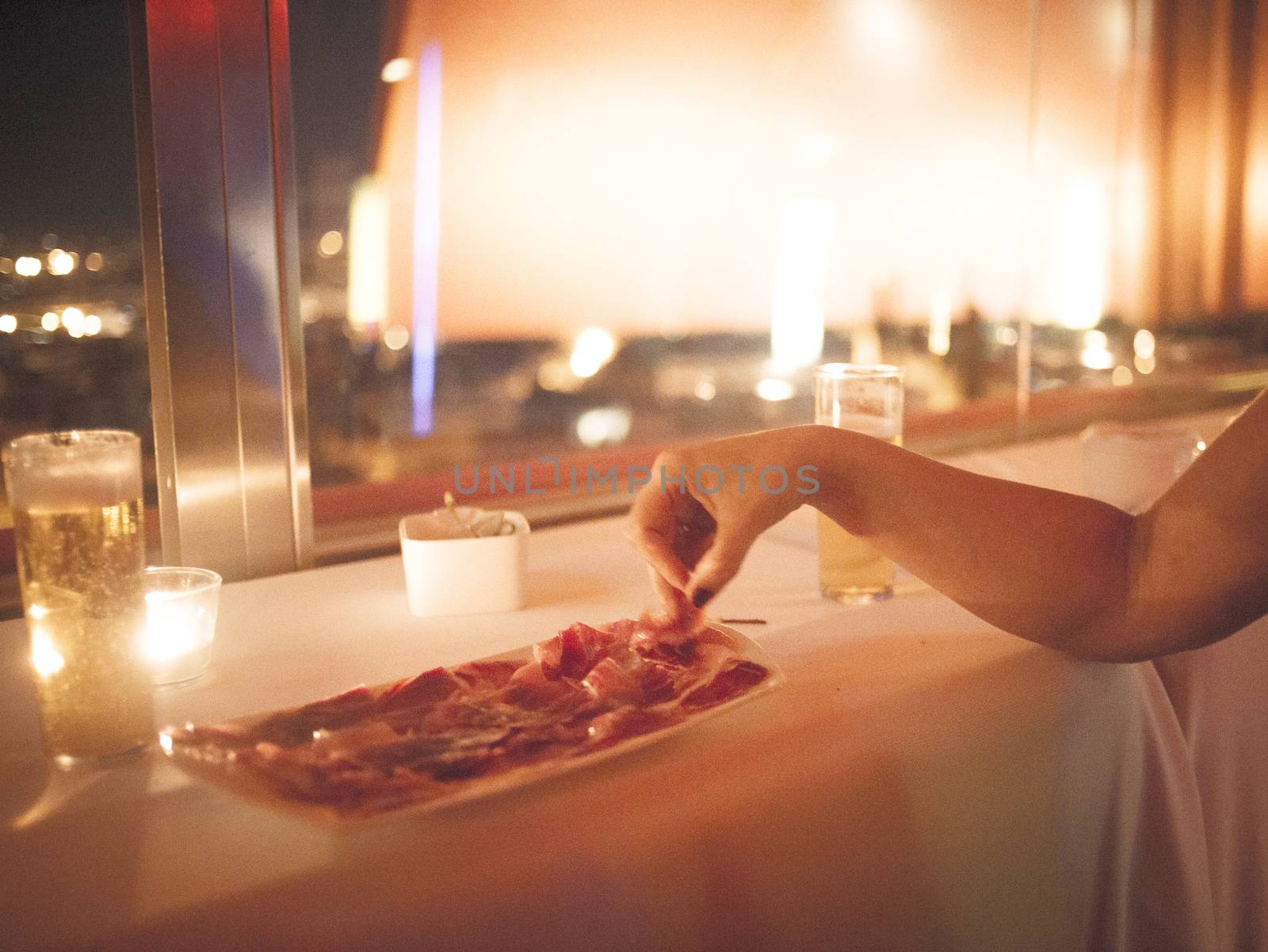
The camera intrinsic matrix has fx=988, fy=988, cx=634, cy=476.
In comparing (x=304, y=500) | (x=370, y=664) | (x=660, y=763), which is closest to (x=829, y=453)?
(x=660, y=763)

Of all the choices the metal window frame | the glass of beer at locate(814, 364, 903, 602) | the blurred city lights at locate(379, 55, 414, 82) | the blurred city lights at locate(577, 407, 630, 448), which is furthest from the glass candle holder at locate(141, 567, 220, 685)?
the blurred city lights at locate(577, 407, 630, 448)

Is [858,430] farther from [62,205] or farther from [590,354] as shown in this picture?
[590,354]

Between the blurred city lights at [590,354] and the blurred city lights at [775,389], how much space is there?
1.68 m

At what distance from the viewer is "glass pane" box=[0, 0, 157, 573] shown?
3.61 feet

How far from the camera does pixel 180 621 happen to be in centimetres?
77

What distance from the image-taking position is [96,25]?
114 cm

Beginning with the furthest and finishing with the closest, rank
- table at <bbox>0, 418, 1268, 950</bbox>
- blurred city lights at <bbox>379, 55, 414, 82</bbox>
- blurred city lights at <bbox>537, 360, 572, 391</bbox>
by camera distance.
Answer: blurred city lights at <bbox>537, 360, 572, 391</bbox>, blurred city lights at <bbox>379, 55, 414, 82</bbox>, table at <bbox>0, 418, 1268, 950</bbox>

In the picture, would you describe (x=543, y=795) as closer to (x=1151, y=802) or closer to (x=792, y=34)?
(x=1151, y=802)

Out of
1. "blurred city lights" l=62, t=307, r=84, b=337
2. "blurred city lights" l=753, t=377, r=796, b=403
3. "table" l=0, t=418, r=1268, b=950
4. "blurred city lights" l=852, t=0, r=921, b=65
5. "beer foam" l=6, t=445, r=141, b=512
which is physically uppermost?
"blurred city lights" l=852, t=0, r=921, b=65

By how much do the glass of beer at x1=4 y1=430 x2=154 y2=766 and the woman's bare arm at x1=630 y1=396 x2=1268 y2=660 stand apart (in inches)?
14.0

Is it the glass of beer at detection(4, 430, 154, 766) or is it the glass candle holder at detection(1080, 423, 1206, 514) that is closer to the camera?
the glass of beer at detection(4, 430, 154, 766)

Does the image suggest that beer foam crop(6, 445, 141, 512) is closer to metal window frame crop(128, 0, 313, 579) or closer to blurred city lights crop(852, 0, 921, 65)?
metal window frame crop(128, 0, 313, 579)

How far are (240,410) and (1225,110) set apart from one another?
3139 mm

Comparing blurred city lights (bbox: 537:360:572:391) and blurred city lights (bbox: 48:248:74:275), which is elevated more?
blurred city lights (bbox: 48:248:74:275)
